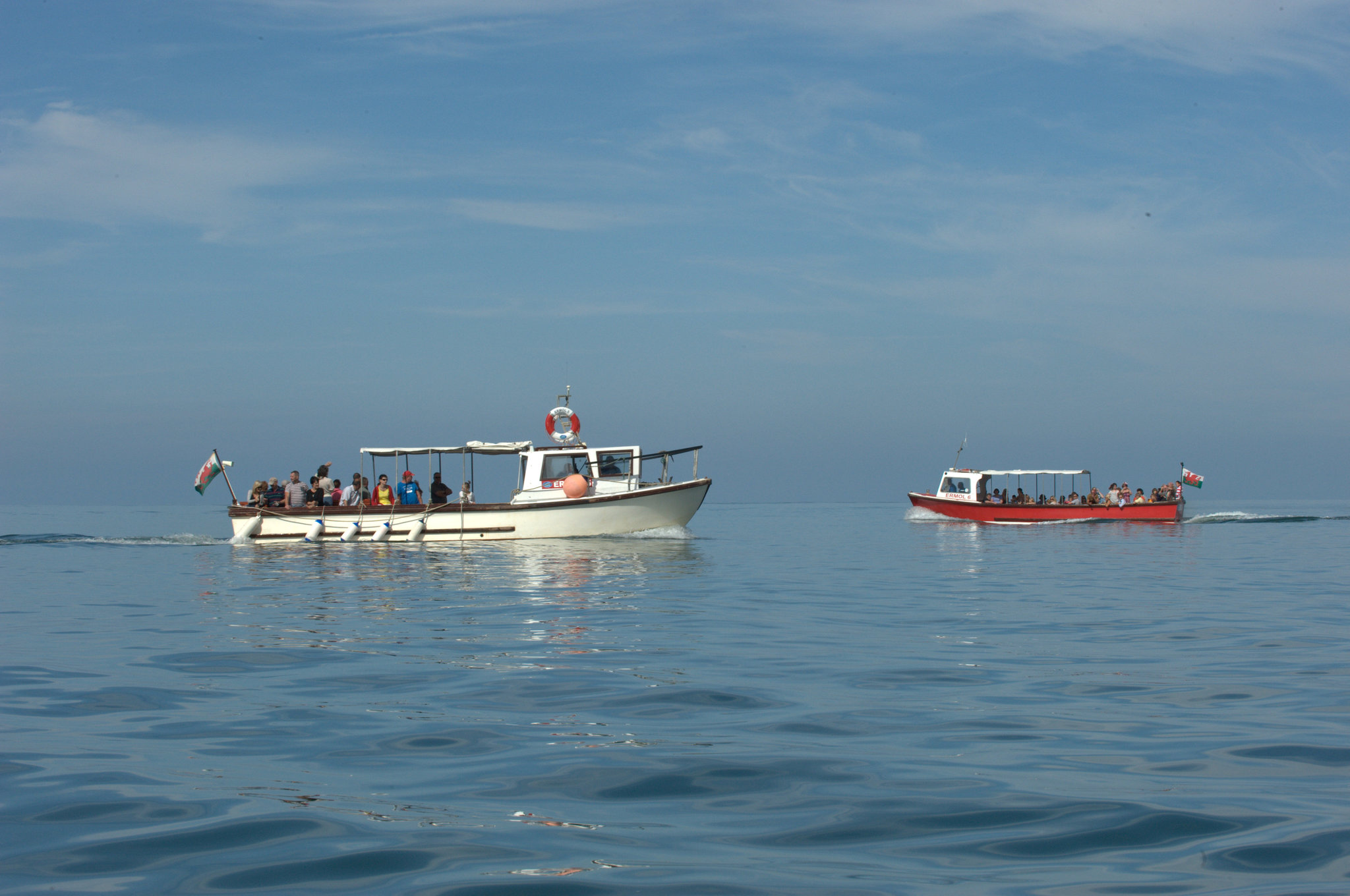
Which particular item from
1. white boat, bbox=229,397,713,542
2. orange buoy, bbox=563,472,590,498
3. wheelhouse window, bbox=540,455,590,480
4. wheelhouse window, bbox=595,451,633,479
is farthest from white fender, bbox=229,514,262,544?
wheelhouse window, bbox=595,451,633,479

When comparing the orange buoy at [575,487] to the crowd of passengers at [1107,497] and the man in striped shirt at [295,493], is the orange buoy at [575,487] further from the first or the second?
the crowd of passengers at [1107,497]

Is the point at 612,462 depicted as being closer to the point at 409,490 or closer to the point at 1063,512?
the point at 409,490

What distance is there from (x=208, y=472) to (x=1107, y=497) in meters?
40.9

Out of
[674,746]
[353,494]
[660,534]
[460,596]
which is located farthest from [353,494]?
[674,746]

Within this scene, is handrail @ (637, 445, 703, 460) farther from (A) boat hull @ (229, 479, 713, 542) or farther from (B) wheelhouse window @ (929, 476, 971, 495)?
(B) wheelhouse window @ (929, 476, 971, 495)

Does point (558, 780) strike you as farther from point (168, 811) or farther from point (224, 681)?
point (224, 681)

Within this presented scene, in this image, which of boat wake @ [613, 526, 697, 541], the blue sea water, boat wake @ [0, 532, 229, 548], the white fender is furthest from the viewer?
boat wake @ [0, 532, 229, 548]

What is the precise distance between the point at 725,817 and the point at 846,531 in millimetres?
50248

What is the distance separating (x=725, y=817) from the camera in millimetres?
5352

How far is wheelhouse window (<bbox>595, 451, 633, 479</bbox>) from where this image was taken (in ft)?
107

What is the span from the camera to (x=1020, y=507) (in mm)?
52188

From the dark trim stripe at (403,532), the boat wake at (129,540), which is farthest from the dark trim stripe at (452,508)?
the boat wake at (129,540)

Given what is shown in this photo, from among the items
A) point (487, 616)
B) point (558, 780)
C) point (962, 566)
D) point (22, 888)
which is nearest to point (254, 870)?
point (22, 888)

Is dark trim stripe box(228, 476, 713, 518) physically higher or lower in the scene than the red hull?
higher
